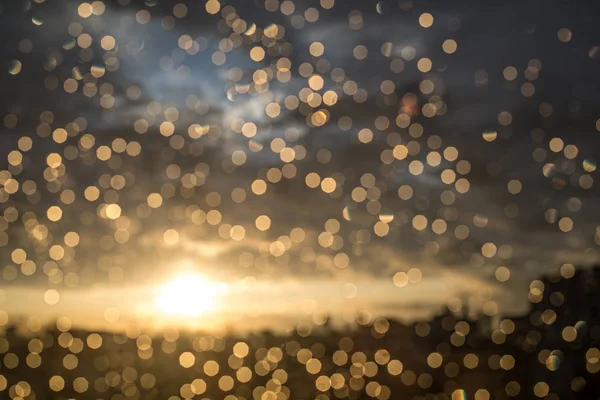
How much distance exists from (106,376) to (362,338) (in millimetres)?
2054

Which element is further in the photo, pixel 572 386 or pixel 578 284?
pixel 578 284

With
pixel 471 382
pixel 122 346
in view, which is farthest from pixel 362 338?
pixel 122 346

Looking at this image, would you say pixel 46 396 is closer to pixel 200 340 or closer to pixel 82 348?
pixel 82 348

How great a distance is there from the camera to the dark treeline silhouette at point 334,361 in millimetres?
3777

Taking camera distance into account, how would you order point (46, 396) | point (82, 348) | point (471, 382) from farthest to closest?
point (471, 382) → point (46, 396) → point (82, 348)

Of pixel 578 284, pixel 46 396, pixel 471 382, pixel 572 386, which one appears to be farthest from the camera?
pixel 578 284

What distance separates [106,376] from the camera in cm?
383

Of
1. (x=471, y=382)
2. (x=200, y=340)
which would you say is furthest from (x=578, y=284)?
(x=200, y=340)

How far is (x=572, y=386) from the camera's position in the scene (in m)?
5.56

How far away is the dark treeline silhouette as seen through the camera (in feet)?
12.4

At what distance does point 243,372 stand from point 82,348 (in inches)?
46.3

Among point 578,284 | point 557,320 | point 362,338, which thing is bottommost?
point 362,338

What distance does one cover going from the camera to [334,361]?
4.53 meters

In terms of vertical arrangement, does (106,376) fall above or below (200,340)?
below
